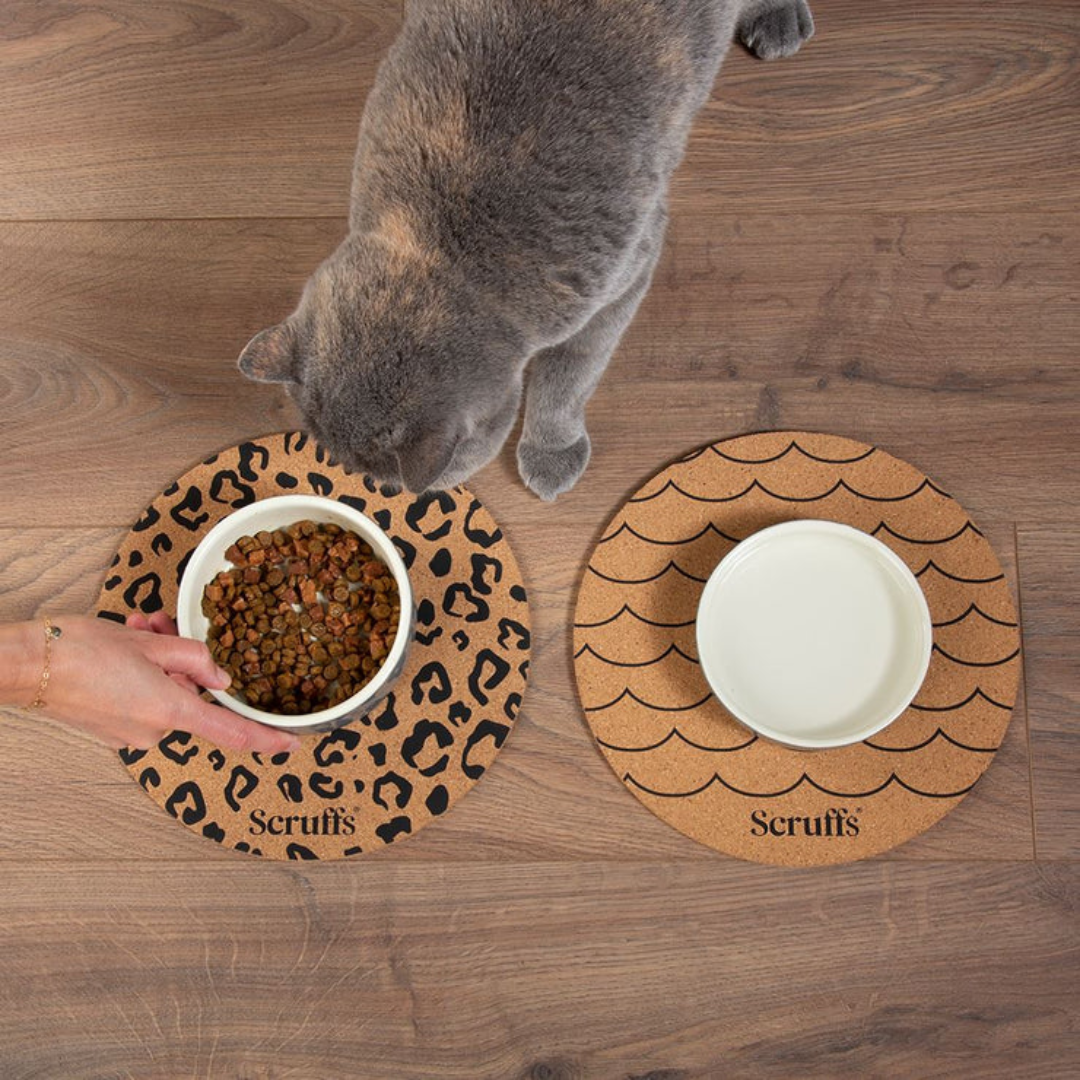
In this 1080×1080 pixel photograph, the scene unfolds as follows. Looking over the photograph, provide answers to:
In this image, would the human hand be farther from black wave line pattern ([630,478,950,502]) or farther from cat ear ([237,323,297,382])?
black wave line pattern ([630,478,950,502])

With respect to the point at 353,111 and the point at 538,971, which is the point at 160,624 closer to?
the point at 538,971

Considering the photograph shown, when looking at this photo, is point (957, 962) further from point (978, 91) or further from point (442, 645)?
point (978, 91)

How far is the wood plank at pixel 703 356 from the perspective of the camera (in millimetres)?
1146

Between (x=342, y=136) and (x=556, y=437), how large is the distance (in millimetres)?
473

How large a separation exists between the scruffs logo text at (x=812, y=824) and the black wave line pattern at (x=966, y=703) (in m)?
0.13

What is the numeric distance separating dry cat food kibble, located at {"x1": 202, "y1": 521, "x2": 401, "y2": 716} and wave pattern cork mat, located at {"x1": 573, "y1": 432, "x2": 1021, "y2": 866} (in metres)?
0.23

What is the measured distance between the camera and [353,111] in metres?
1.20

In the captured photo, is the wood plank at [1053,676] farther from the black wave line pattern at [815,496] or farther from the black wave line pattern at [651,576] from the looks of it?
the black wave line pattern at [651,576]

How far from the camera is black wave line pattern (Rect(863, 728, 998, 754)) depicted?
1.07 meters

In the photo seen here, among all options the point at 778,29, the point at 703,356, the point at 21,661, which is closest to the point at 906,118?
the point at 778,29

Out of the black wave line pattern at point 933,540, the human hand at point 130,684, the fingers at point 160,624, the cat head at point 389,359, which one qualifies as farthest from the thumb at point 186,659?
the black wave line pattern at point 933,540

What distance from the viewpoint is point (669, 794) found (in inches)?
42.3

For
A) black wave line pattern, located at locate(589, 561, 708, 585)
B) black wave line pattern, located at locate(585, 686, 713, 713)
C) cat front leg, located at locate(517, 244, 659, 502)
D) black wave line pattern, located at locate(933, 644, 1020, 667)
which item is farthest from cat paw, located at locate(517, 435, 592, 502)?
black wave line pattern, located at locate(933, 644, 1020, 667)

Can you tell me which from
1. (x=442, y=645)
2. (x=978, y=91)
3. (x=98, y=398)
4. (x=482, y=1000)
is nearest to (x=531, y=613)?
(x=442, y=645)
